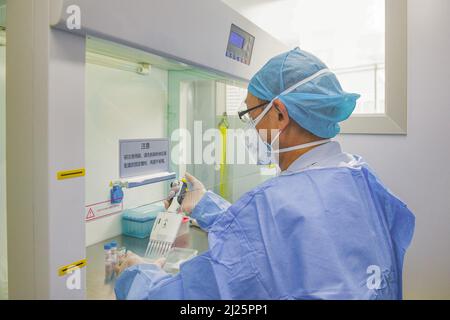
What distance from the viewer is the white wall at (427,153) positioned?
1.49 m

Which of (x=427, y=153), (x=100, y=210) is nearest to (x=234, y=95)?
(x=100, y=210)

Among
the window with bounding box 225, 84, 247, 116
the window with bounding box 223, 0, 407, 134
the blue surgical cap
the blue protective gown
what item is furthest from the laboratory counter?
the window with bounding box 223, 0, 407, 134

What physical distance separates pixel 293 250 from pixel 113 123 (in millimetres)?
804

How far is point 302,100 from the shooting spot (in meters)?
0.84

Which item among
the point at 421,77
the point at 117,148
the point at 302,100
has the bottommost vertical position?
the point at 117,148

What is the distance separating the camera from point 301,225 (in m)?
0.68

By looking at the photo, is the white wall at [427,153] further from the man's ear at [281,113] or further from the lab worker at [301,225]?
the man's ear at [281,113]

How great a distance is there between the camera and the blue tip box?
1.26m

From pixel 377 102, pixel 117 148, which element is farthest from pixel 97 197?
pixel 377 102

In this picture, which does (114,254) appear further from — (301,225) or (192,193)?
(301,225)

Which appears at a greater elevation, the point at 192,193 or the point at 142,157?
the point at 142,157

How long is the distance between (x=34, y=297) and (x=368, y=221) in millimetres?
746
